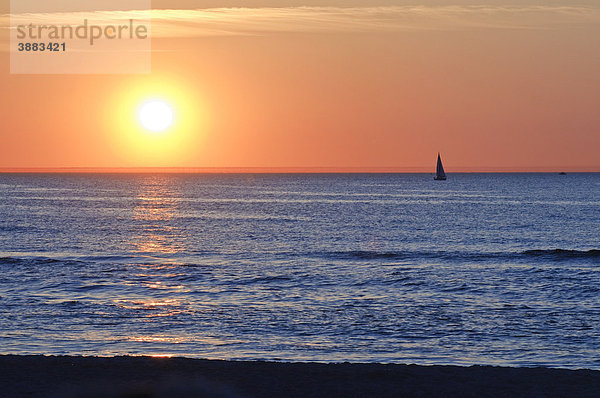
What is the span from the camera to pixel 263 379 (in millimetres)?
15750

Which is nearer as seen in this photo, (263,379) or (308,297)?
(263,379)

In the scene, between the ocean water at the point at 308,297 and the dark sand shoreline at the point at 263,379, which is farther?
the ocean water at the point at 308,297

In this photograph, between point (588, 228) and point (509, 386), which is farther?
point (588, 228)

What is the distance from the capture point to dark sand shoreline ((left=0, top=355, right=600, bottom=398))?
48.2 feet

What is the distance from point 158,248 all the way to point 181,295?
25.7m

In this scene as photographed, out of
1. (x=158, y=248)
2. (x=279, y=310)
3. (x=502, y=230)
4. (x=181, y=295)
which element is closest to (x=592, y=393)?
(x=279, y=310)

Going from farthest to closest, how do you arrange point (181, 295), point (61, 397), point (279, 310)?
point (181, 295)
point (279, 310)
point (61, 397)

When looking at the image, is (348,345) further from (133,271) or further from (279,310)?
(133,271)

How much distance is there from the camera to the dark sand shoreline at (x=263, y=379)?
14.7m

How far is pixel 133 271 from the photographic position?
1603 inches

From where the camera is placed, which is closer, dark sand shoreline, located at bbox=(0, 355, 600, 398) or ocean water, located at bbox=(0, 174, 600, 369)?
dark sand shoreline, located at bbox=(0, 355, 600, 398)

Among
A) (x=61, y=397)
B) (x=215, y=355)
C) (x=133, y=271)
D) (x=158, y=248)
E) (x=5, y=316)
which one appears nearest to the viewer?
(x=61, y=397)

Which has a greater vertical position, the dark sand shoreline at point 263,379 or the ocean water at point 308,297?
the dark sand shoreline at point 263,379

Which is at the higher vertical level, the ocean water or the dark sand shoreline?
the dark sand shoreline
